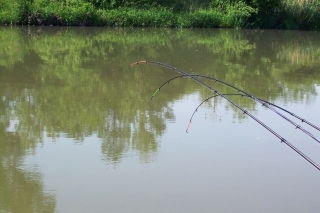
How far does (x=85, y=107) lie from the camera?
6.65 meters

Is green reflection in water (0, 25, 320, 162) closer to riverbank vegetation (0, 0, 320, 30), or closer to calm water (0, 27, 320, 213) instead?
calm water (0, 27, 320, 213)

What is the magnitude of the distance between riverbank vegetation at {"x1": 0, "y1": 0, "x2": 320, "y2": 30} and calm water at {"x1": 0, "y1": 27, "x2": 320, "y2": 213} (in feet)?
27.0

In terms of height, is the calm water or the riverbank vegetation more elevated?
the riverbank vegetation

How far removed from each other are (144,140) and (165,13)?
1605 cm

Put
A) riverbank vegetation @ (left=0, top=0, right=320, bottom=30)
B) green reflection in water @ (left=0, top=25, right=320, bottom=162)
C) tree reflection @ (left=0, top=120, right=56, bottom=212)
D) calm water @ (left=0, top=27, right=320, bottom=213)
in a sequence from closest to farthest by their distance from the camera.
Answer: tree reflection @ (left=0, top=120, right=56, bottom=212), calm water @ (left=0, top=27, right=320, bottom=213), green reflection in water @ (left=0, top=25, right=320, bottom=162), riverbank vegetation @ (left=0, top=0, right=320, bottom=30)

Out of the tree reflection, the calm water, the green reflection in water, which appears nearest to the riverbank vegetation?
the green reflection in water

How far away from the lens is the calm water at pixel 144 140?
13.7ft

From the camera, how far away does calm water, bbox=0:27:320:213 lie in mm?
4164

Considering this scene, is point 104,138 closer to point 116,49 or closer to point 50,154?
point 50,154

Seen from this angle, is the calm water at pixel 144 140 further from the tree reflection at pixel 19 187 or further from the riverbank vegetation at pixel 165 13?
the riverbank vegetation at pixel 165 13

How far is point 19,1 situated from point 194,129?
566 inches

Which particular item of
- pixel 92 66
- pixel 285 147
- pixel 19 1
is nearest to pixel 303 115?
pixel 285 147

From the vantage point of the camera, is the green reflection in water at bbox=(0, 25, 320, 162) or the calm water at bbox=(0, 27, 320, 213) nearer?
the calm water at bbox=(0, 27, 320, 213)

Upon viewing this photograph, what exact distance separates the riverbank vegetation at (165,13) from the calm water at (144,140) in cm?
821
